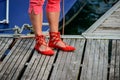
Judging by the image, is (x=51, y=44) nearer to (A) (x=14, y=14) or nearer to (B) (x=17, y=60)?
(B) (x=17, y=60)

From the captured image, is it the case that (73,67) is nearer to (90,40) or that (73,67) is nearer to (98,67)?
(98,67)

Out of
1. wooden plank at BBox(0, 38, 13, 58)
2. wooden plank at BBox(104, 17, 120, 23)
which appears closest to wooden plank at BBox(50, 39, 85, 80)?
wooden plank at BBox(0, 38, 13, 58)

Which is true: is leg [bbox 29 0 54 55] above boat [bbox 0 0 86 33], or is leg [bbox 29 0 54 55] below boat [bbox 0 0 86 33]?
above

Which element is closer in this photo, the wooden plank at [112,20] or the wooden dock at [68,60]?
the wooden dock at [68,60]

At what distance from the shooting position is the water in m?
7.75

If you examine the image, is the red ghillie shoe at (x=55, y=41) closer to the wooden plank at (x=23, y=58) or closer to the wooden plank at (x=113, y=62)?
the wooden plank at (x=23, y=58)

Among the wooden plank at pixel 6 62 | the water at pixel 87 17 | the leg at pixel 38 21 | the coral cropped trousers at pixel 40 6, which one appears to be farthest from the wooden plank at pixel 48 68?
the water at pixel 87 17

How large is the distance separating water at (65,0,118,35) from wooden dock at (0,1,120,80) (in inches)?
114

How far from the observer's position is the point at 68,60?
3.84 m

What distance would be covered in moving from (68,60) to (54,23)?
50 centimetres

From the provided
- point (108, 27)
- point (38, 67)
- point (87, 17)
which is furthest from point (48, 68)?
point (87, 17)

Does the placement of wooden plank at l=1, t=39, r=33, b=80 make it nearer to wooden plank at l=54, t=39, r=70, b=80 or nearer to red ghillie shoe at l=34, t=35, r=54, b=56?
red ghillie shoe at l=34, t=35, r=54, b=56

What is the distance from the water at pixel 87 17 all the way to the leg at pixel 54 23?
11.2 ft

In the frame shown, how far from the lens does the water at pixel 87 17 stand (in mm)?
7746
